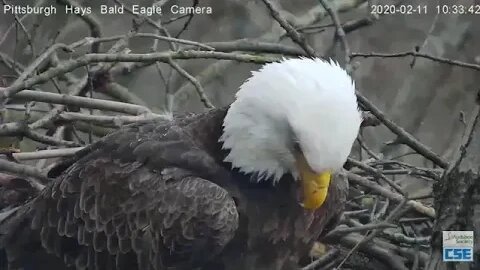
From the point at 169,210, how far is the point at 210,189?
0.21 feet

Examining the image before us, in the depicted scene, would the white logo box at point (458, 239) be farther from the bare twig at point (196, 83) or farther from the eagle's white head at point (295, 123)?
the bare twig at point (196, 83)

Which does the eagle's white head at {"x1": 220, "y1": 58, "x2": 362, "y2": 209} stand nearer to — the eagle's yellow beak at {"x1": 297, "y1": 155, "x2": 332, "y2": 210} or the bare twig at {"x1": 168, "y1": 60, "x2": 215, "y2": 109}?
the eagle's yellow beak at {"x1": 297, "y1": 155, "x2": 332, "y2": 210}

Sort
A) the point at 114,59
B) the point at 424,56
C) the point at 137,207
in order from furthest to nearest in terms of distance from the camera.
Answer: the point at 424,56, the point at 114,59, the point at 137,207

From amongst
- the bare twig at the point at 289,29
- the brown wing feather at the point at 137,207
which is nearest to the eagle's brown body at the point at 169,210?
the brown wing feather at the point at 137,207

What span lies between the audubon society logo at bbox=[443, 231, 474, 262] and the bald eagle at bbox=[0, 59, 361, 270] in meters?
0.17

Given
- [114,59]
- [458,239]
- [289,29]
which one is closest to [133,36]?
[114,59]

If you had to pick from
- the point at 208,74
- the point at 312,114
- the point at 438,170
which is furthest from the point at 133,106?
the point at 438,170

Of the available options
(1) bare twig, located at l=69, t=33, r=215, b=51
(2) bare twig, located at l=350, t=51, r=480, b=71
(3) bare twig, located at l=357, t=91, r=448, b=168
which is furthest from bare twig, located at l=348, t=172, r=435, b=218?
(1) bare twig, located at l=69, t=33, r=215, b=51

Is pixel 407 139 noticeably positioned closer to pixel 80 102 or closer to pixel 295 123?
pixel 295 123

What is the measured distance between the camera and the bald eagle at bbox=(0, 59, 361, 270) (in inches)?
39.4

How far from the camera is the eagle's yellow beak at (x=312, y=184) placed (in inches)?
39.0

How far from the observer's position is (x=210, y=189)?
3.49 ft

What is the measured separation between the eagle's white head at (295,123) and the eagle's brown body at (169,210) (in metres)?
0.04

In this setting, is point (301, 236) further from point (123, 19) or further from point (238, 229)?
point (123, 19)
